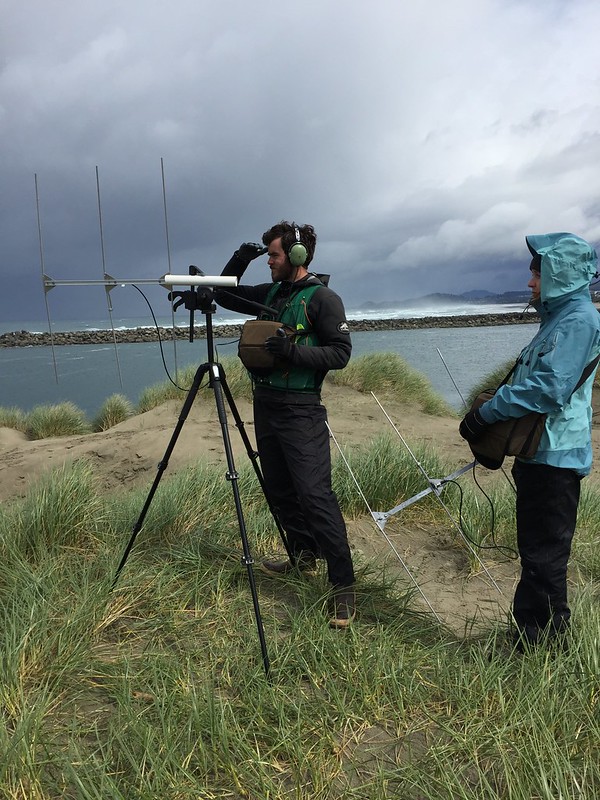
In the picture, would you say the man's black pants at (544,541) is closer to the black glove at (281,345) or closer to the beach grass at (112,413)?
the black glove at (281,345)

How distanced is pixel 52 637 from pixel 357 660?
1378 millimetres

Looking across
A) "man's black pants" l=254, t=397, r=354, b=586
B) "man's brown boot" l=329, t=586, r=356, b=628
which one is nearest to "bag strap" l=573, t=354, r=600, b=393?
"man's black pants" l=254, t=397, r=354, b=586

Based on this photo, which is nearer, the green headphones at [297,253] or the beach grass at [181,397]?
the green headphones at [297,253]

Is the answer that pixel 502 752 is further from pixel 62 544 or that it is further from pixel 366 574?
pixel 62 544

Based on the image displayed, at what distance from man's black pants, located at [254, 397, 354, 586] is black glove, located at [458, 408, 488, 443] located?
0.82 m

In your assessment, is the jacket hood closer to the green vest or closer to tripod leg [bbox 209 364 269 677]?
the green vest

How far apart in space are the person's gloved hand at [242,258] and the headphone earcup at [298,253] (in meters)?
0.26

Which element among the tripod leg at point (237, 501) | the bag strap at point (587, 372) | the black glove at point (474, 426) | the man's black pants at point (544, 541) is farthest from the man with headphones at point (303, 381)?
the bag strap at point (587, 372)

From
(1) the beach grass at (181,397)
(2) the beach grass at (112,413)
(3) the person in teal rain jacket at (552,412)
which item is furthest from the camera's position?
(2) the beach grass at (112,413)

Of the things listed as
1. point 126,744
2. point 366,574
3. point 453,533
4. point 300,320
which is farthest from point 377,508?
point 126,744

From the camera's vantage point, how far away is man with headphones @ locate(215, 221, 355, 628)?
301 centimetres

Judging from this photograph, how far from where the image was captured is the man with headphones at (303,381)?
3.01 m

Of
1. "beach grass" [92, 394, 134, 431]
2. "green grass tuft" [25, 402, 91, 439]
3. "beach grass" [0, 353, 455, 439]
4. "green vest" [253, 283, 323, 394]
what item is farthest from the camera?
"beach grass" [92, 394, 134, 431]

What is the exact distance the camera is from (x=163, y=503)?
4.18 meters
